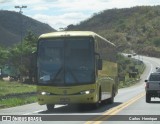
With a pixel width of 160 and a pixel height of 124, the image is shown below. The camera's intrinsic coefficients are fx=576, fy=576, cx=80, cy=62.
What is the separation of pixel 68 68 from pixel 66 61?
0.32 m

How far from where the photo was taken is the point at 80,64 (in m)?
24.7

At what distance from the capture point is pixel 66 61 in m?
24.7

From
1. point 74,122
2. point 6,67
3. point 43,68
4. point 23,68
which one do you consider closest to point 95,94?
point 43,68

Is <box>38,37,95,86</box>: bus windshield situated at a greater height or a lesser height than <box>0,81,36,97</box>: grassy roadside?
greater

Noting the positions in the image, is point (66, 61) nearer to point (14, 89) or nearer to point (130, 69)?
point (14, 89)

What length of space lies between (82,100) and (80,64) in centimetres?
156

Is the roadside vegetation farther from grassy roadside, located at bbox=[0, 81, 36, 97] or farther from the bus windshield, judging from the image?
the bus windshield

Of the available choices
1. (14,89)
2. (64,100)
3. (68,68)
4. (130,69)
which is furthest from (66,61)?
(130,69)

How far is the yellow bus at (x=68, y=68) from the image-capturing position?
2434 cm

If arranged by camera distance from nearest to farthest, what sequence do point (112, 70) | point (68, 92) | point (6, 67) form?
point (68, 92)
point (112, 70)
point (6, 67)

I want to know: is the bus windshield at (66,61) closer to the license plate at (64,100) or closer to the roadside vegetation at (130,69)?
the license plate at (64,100)

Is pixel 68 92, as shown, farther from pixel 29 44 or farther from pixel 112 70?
pixel 29 44

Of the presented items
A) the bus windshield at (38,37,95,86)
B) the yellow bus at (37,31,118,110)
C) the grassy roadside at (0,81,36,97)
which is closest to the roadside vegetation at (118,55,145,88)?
the grassy roadside at (0,81,36,97)

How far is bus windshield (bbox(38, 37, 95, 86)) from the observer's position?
2450 centimetres
